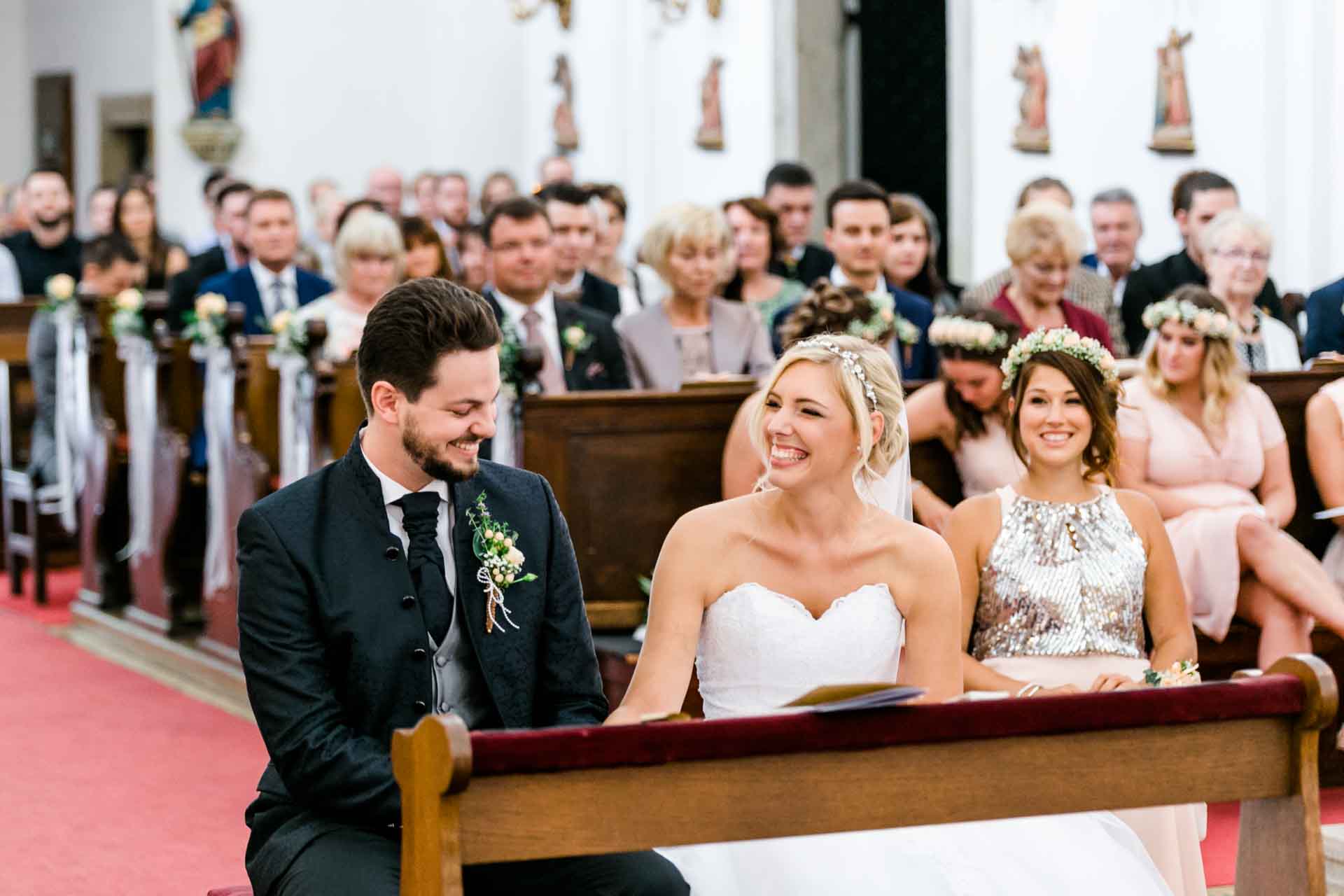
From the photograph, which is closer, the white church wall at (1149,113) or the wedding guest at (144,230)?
the white church wall at (1149,113)

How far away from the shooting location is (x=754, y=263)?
729 cm

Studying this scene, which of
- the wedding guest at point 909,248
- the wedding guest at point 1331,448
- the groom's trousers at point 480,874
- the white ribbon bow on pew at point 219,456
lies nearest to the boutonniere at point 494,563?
the groom's trousers at point 480,874

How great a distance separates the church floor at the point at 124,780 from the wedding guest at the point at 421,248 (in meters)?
1.78

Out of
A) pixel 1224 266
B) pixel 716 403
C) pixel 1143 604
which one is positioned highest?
pixel 1224 266

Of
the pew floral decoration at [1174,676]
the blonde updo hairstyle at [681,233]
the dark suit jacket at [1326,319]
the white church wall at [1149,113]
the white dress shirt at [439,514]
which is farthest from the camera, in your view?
the white church wall at [1149,113]

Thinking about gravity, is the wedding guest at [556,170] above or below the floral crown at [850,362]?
above

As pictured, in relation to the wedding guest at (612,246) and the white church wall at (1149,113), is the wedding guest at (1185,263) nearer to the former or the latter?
the white church wall at (1149,113)

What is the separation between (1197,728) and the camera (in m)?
2.78

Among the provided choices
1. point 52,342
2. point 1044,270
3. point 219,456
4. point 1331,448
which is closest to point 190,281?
point 52,342

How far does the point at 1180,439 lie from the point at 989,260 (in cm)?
446

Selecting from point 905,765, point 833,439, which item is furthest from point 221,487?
point 905,765

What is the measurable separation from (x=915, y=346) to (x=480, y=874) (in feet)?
12.6

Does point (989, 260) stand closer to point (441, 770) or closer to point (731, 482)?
point (731, 482)

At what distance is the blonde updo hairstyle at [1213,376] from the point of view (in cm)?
553
